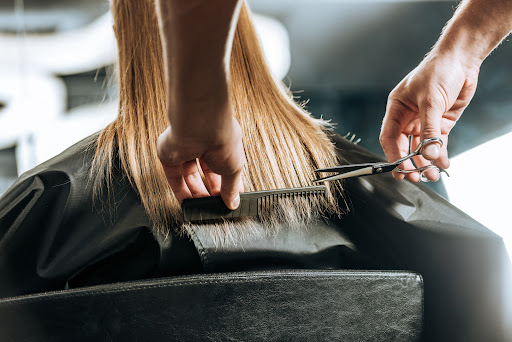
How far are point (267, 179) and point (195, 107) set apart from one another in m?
0.30

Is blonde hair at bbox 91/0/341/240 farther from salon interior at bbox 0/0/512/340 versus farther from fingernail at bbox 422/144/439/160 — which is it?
salon interior at bbox 0/0/512/340

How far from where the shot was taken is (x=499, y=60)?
1.96 meters

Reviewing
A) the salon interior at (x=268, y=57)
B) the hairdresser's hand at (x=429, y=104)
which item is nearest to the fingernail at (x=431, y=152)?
the hairdresser's hand at (x=429, y=104)

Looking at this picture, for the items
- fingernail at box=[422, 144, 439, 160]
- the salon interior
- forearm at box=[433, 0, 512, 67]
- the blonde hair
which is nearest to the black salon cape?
the blonde hair

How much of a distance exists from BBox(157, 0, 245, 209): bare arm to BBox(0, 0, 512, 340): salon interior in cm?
159

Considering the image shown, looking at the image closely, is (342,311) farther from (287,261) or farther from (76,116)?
(76,116)

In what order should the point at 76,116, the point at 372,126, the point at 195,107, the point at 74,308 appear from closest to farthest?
the point at 195,107 < the point at 74,308 < the point at 372,126 < the point at 76,116

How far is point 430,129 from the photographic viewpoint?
0.67 meters

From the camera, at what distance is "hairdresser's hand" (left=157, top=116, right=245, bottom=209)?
0.44 meters

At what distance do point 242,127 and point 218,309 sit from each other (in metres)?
0.30

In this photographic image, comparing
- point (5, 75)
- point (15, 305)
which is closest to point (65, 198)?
point (15, 305)

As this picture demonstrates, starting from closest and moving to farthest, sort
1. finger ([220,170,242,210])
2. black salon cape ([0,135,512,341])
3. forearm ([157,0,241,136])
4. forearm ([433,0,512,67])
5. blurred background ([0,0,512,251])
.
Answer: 1. forearm ([157,0,241,136])
2. finger ([220,170,242,210])
3. black salon cape ([0,135,512,341])
4. forearm ([433,0,512,67])
5. blurred background ([0,0,512,251])

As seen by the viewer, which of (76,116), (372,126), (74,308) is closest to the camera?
(74,308)

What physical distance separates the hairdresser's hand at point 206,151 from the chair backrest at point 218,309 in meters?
0.13
